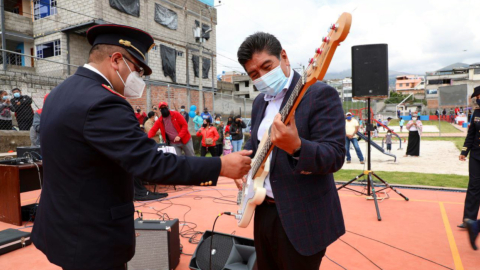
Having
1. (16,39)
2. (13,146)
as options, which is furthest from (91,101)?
(16,39)

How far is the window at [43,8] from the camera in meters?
21.6

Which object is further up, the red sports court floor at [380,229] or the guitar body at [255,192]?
the guitar body at [255,192]

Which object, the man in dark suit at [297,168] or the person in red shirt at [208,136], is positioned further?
the person in red shirt at [208,136]

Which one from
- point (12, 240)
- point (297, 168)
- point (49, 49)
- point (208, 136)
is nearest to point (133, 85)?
point (297, 168)

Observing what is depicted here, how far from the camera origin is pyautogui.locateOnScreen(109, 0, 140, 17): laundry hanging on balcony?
69.6 feet

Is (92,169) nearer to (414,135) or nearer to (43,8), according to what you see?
(414,135)

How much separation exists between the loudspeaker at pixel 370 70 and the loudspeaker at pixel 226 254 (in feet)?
13.7

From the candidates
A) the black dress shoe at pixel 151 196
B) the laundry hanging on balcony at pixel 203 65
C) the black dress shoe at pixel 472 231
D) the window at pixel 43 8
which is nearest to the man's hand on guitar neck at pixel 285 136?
the black dress shoe at pixel 472 231

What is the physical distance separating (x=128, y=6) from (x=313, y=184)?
2408cm

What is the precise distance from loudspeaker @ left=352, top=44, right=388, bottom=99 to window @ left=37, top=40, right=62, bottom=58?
69.9 feet

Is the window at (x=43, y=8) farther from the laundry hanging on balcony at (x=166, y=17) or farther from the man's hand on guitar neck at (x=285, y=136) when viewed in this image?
the man's hand on guitar neck at (x=285, y=136)

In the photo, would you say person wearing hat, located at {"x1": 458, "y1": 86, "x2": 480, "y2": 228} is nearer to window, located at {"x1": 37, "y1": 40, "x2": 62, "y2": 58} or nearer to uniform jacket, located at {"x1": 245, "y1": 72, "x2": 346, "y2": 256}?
uniform jacket, located at {"x1": 245, "y1": 72, "x2": 346, "y2": 256}

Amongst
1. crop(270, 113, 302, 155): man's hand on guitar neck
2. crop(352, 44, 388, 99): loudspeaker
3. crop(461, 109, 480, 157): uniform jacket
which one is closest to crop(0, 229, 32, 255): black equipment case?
crop(270, 113, 302, 155): man's hand on guitar neck

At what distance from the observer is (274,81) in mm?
2043
